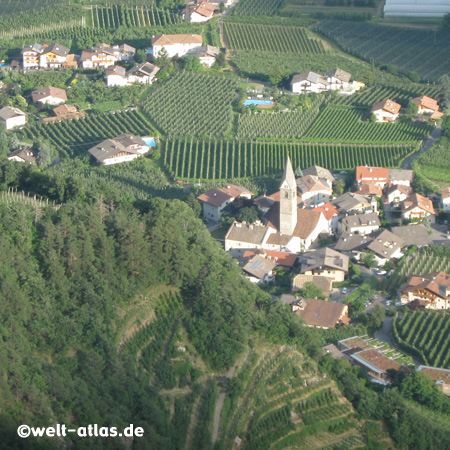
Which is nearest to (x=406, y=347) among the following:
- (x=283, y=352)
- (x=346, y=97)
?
(x=283, y=352)

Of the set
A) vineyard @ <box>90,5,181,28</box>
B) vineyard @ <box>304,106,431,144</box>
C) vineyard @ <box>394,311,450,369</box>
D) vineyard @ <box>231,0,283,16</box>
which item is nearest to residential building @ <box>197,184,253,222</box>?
vineyard @ <box>304,106,431,144</box>

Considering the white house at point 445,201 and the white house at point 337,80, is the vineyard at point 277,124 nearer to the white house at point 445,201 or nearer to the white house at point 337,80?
the white house at point 337,80

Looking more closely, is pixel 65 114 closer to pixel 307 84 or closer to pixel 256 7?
pixel 307 84

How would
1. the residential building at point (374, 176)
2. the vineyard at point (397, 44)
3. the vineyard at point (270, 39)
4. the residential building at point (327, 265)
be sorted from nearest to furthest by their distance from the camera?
the residential building at point (327, 265) < the residential building at point (374, 176) < the vineyard at point (397, 44) < the vineyard at point (270, 39)

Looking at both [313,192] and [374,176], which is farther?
[374,176]

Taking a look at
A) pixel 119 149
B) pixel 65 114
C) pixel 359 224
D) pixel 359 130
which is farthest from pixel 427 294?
pixel 65 114

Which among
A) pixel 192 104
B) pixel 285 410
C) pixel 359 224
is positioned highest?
pixel 285 410

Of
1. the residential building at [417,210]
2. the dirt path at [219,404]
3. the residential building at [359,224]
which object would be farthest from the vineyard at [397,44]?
the dirt path at [219,404]
